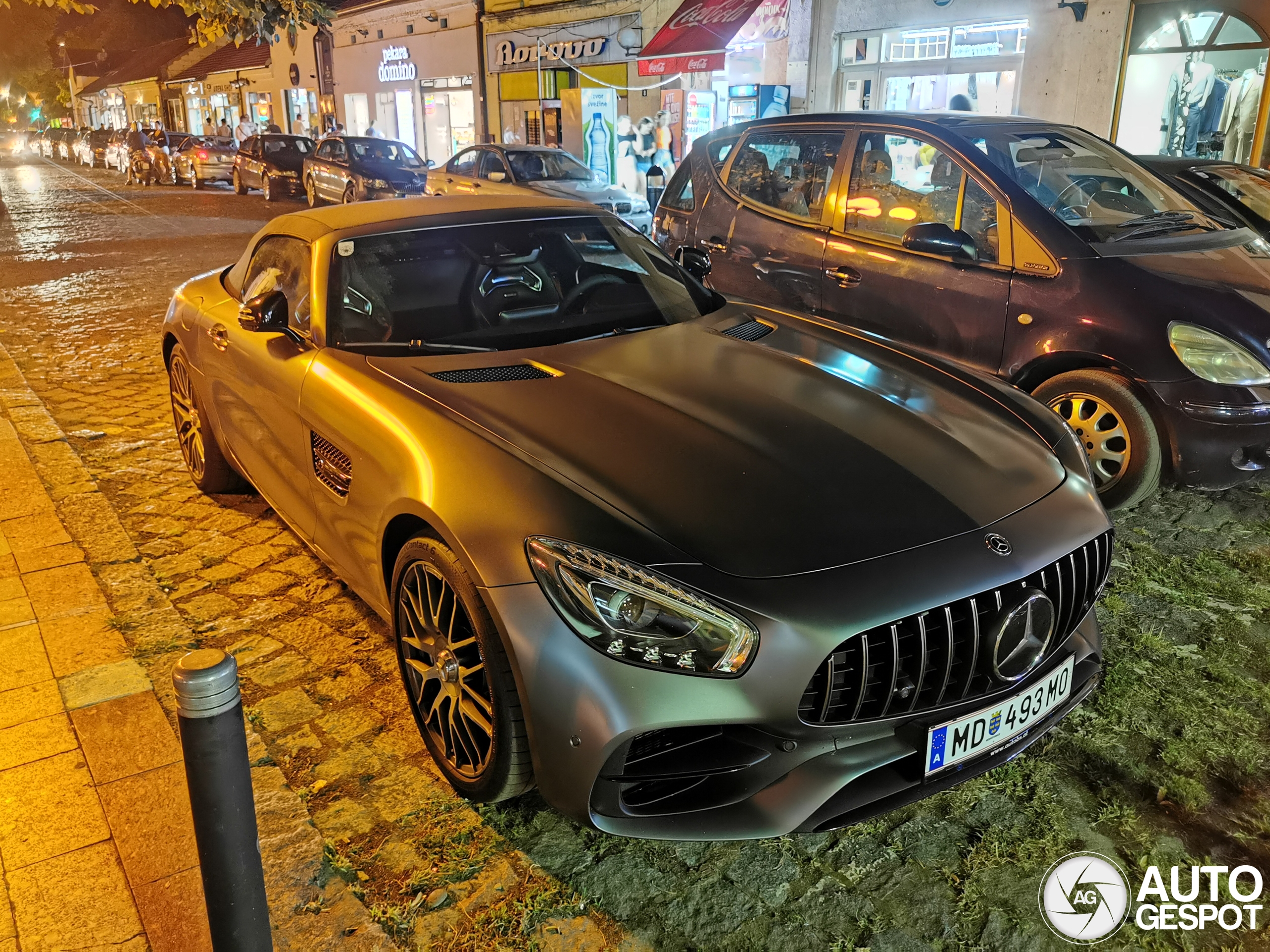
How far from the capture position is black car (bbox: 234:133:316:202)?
2253cm

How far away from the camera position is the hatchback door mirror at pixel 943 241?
502 centimetres

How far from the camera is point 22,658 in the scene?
3.57 metres

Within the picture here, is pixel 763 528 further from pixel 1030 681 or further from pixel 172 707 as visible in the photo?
pixel 172 707

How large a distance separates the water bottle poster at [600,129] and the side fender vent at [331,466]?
59.8 ft

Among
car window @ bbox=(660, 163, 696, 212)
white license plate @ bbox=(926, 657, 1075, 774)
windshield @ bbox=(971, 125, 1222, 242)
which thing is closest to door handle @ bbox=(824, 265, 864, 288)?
windshield @ bbox=(971, 125, 1222, 242)

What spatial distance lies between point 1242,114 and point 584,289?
1180 centimetres

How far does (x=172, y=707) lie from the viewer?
323 centimetres

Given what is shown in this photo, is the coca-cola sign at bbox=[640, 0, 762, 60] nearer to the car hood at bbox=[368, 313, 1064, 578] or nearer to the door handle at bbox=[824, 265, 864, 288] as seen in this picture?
the door handle at bbox=[824, 265, 864, 288]

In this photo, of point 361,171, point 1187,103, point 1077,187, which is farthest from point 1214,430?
point 361,171

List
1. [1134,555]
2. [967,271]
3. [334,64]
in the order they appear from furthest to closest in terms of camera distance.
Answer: [334,64]
[967,271]
[1134,555]

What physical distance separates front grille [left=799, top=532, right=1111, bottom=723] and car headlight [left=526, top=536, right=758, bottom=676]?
0.22 metres

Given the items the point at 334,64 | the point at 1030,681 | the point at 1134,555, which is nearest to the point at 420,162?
the point at 334,64

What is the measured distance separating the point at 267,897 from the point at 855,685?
59.0 inches

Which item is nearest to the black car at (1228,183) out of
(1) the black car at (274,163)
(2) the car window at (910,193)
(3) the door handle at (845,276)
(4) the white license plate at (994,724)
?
(2) the car window at (910,193)
